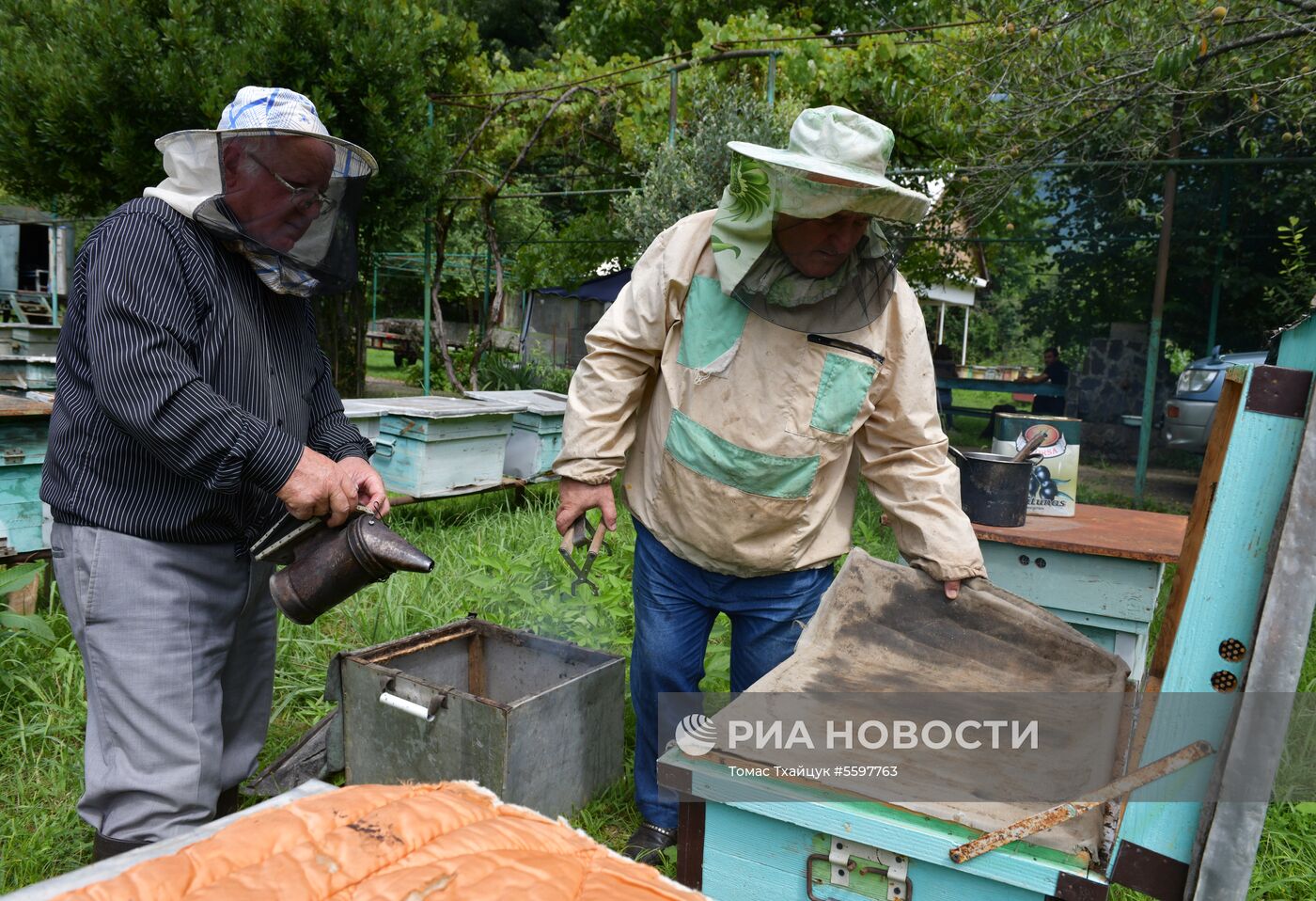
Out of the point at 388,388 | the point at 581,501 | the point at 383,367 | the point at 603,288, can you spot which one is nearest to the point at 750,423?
the point at 581,501

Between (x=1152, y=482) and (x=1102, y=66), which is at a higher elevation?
(x=1102, y=66)

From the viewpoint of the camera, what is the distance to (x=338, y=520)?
6.58 ft

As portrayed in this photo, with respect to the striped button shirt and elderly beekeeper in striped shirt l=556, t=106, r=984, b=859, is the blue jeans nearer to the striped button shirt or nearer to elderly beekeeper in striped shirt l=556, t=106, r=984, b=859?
elderly beekeeper in striped shirt l=556, t=106, r=984, b=859

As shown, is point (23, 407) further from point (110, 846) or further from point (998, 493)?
point (998, 493)

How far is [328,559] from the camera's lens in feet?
6.47

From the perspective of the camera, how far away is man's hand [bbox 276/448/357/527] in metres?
1.93

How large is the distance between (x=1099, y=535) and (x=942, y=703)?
1696mm

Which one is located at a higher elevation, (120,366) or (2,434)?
(120,366)

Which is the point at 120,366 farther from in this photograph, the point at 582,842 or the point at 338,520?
the point at 582,842

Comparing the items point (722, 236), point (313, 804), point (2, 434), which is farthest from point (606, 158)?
point (313, 804)

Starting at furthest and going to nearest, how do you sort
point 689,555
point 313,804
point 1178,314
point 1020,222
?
point 1020,222 < point 1178,314 < point 689,555 < point 313,804

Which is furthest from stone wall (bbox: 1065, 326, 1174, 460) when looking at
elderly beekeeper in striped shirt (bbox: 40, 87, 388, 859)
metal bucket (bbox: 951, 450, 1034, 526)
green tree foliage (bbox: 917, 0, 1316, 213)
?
elderly beekeeper in striped shirt (bbox: 40, 87, 388, 859)

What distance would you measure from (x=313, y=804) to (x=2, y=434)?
3402 mm

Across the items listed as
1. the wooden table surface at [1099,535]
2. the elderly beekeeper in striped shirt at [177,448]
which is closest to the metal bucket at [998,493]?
the wooden table surface at [1099,535]
